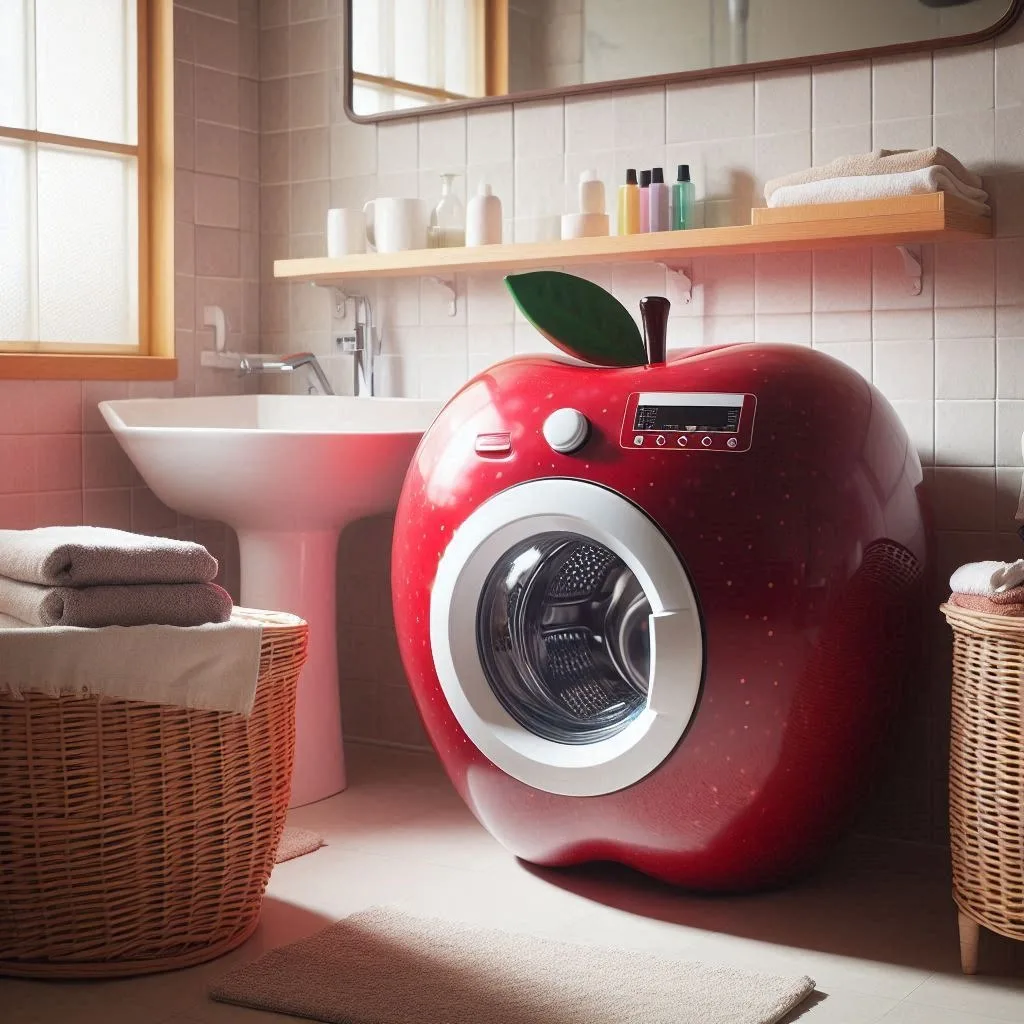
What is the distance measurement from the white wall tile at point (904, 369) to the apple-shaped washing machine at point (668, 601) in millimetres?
273

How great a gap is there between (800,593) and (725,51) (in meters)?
1.19

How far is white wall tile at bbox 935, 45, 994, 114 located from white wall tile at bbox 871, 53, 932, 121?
2cm

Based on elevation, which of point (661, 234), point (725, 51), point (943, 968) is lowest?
point (943, 968)

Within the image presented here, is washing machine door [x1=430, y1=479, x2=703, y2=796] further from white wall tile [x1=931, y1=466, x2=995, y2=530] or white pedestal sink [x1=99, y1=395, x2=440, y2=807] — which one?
white wall tile [x1=931, y1=466, x2=995, y2=530]

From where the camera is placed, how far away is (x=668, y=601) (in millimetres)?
2129

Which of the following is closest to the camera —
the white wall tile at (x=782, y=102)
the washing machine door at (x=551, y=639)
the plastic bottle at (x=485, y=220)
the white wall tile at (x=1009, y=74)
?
the washing machine door at (x=551, y=639)

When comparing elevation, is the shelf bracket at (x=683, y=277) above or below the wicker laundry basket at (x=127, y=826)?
above

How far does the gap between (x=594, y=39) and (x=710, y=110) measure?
0.30 meters

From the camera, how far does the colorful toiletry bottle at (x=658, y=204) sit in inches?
108

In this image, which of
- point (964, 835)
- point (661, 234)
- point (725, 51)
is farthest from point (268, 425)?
point (964, 835)

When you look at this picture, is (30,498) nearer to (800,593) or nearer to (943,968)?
(800,593)

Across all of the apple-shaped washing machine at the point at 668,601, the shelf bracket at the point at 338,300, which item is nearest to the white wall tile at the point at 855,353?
the apple-shaped washing machine at the point at 668,601

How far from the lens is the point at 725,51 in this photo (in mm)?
2746

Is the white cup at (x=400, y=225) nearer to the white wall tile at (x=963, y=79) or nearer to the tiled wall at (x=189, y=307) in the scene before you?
the tiled wall at (x=189, y=307)
